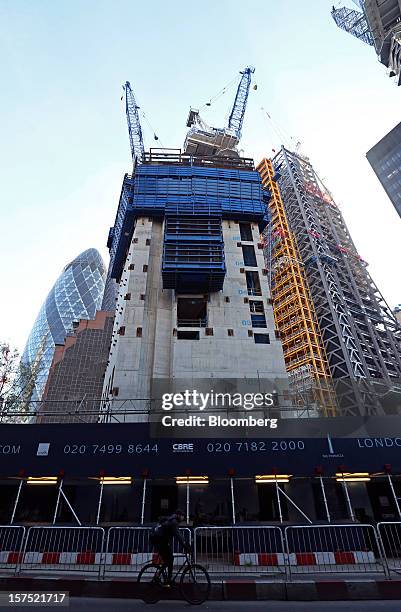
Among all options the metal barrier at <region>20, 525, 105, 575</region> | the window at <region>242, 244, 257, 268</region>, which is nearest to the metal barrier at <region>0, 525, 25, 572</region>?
the metal barrier at <region>20, 525, 105, 575</region>

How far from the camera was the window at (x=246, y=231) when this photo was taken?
4870 cm

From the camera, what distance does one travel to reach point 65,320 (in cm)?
15612

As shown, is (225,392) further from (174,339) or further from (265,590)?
(265,590)

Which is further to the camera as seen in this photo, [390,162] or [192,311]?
[390,162]

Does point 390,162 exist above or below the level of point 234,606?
above

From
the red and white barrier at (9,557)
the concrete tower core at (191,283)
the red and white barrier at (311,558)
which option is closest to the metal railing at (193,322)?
the concrete tower core at (191,283)

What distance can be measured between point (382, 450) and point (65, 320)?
15120 cm

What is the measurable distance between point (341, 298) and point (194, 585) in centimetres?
6222

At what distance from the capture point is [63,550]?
13.9m

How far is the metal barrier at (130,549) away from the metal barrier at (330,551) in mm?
4068

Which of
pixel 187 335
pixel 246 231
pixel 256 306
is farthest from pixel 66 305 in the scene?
pixel 256 306

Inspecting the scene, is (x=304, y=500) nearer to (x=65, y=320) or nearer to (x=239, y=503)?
(x=239, y=503)

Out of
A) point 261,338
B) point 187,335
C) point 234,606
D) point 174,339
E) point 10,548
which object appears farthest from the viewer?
point 187,335

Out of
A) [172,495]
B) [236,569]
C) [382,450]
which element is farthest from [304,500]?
[236,569]
